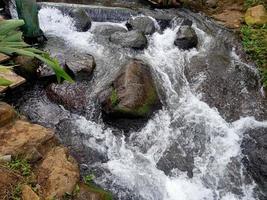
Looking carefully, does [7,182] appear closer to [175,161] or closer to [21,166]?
[21,166]

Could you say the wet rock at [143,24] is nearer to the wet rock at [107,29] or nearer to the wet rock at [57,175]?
the wet rock at [107,29]

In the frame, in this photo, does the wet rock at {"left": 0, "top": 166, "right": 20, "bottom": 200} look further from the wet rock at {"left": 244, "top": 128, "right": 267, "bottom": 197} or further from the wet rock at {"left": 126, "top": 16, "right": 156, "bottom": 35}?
the wet rock at {"left": 126, "top": 16, "right": 156, "bottom": 35}

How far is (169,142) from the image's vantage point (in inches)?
207

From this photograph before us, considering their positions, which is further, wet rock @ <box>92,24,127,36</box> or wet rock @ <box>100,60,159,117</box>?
wet rock @ <box>92,24,127,36</box>

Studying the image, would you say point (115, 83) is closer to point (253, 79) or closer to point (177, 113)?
point (177, 113)

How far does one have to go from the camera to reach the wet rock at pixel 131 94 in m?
5.32

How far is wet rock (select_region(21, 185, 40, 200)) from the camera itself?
11.5ft

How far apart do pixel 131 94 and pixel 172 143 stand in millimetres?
982

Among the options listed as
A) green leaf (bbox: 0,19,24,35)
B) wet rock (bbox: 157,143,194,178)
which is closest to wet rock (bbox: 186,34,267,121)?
wet rock (bbox: 157,143,194,178)

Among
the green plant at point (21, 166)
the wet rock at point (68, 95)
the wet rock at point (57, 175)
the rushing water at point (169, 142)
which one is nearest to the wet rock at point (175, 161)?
the rushing water at point (169, 142)

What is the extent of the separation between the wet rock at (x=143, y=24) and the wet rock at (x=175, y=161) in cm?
339

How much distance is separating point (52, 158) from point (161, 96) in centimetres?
244

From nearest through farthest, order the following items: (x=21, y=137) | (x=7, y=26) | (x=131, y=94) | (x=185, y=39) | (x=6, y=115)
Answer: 1. (x=7, y=26)
2. (x=21, y=137)
3. (x=6, y=115)
4. (x=131, y=94)
5. (x=185, y=39)

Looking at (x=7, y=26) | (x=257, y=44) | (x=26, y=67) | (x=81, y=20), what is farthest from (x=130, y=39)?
(x=7, y=26)
